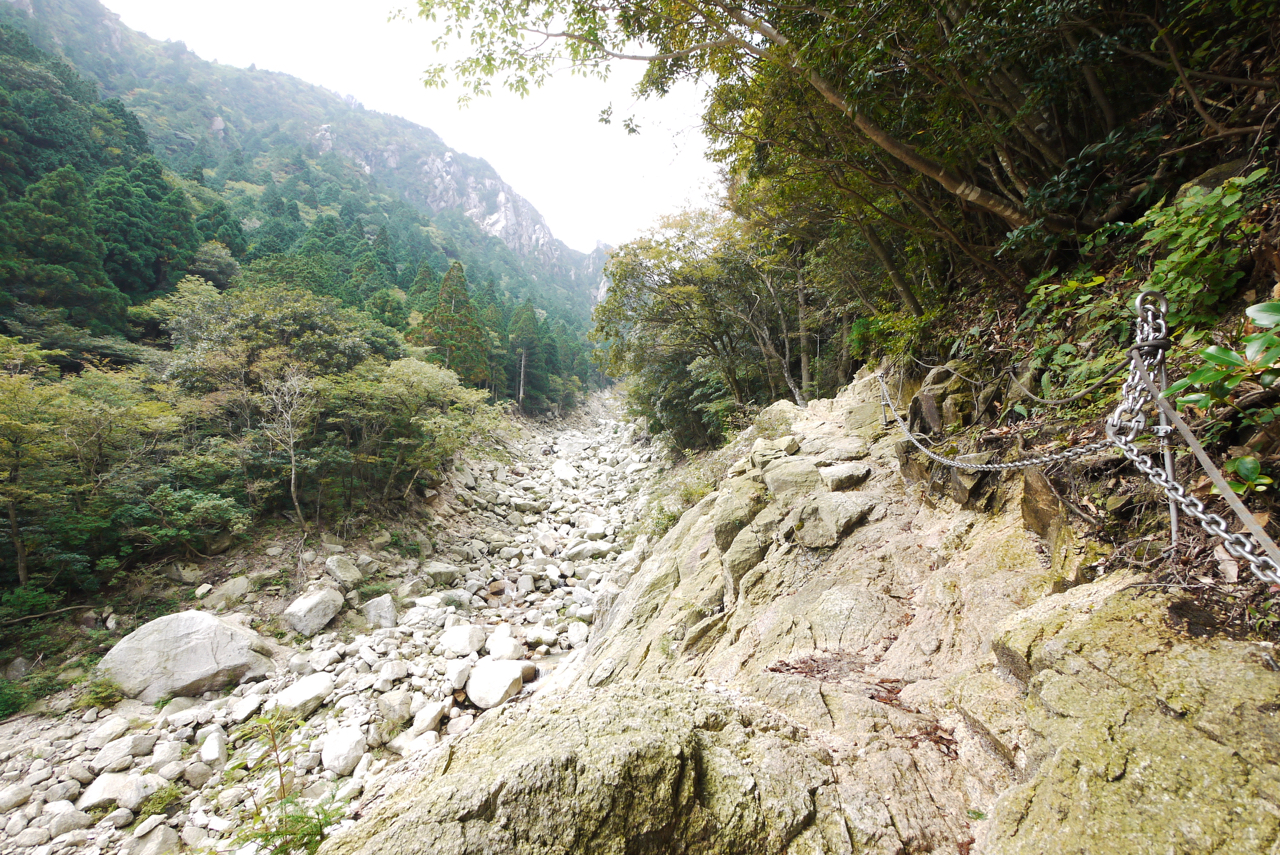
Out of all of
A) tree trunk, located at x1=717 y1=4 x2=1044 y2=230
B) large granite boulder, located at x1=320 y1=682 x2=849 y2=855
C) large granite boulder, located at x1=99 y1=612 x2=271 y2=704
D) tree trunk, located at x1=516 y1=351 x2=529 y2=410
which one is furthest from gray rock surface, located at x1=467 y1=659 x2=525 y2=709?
tree trunk, located at x1=516 y1=351 x2=529 y2=410

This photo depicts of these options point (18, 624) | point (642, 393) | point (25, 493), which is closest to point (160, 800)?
point (18, 624)

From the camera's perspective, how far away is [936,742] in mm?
2035

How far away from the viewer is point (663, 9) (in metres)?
4.74

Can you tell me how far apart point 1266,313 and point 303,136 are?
12667 centimetres

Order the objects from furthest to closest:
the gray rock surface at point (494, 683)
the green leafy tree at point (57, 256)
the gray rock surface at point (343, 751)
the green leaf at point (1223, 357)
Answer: the green leafy tree at point (57, 256)
the gray rock surface at point (494, 683)
the gray rock surface at point (343, 751)
the green leaf at point (1223, 357)

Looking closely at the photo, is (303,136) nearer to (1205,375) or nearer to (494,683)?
(494,683)

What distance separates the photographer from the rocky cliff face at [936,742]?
137cm

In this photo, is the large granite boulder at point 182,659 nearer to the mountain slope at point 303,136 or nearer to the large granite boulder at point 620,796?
the large granite boulder at point 620,796

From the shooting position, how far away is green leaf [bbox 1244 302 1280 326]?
51.0 inches

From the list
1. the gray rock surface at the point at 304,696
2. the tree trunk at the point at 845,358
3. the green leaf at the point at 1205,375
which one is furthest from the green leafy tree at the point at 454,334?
the green leaf at the point at 1205,375

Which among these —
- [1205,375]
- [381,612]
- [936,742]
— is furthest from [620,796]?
[381,612]

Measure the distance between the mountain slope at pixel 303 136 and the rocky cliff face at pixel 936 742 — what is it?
164ft

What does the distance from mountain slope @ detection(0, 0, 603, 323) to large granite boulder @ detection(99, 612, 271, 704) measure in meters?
42.4

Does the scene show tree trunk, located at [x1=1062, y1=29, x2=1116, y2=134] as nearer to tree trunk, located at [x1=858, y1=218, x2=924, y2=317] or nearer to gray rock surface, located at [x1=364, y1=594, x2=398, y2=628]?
tree trunk, located at [x1=858, y1=218, x2=924, y2=317]
